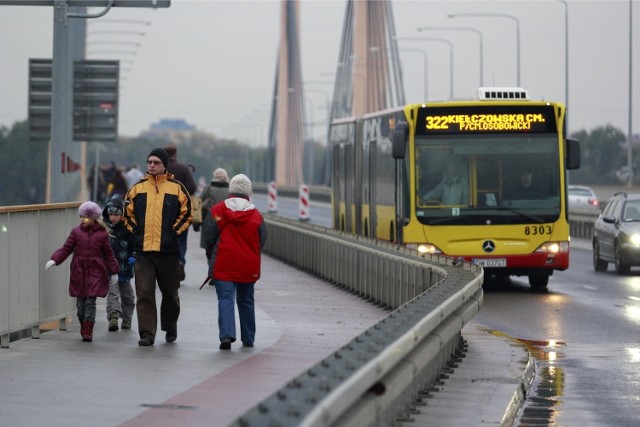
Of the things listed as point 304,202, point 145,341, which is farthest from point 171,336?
point 304,202

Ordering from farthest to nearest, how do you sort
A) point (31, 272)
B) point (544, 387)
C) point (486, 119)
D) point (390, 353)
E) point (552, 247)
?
point (486, 119)
point (552, 247)
point (31, 272)
point (544, 387)
point (390, 353)

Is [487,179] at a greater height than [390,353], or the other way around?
[487,179]

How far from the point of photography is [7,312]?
43.5 feet

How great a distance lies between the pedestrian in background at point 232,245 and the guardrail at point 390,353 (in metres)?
1.66

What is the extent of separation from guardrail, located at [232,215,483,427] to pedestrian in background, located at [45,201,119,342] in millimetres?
2944

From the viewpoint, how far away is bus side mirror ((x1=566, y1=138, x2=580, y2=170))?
23.8 meters

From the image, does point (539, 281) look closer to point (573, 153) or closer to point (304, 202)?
point (573, 153)

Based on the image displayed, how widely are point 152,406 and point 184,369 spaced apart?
2203mm

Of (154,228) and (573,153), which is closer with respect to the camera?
(154,228)

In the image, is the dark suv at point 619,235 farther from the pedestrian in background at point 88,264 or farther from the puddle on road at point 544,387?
the pedestrian in background at point 88,264

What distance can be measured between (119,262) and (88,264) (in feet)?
3.31

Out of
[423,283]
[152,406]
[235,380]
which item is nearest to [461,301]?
[235,380]

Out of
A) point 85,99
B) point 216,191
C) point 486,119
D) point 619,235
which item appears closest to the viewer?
point 216,191

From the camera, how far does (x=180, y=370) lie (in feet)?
39.0
